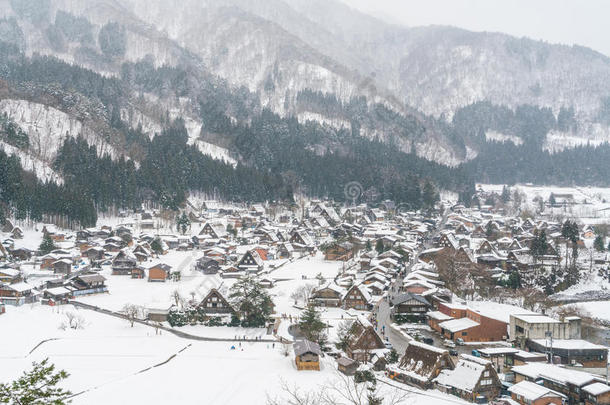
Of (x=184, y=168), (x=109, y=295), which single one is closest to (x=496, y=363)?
(x=109, y=295)

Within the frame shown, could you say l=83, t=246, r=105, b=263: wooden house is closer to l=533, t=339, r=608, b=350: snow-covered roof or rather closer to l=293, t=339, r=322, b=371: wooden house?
l=293, t=339, r=322, b=371: wooden house

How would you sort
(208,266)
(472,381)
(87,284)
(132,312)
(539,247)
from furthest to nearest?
(539,247) → (208,266) → (87,284) → (132,312) → (472,381)

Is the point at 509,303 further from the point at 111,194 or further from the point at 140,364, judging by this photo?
the point at 111,194

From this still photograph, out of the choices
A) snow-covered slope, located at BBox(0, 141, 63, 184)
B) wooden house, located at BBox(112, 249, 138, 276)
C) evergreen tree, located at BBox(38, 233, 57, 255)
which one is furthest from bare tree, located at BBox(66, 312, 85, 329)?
snow-covered slope, located at BBox(0, 141, 63, 184)

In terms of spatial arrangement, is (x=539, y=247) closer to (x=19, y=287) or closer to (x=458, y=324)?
(x=458, y=324)

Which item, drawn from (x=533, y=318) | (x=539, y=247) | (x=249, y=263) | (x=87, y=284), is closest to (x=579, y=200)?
(x=539, y=247)

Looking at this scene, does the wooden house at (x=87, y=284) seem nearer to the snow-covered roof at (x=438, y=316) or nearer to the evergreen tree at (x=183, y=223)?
the evergreen tree at (x=183, y=223)
